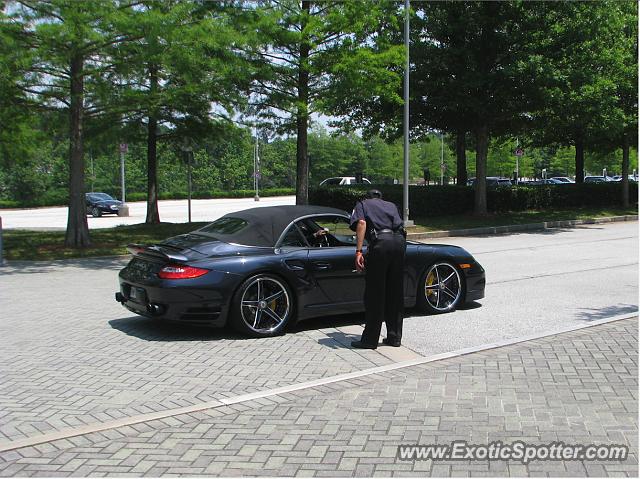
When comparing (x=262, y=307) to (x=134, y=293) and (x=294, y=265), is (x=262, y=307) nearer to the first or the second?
(x=294, y=265)

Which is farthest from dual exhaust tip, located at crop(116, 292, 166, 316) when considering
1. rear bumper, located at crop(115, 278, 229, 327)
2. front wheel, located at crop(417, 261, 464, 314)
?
front wheel, located at crop(417, 261, 464, 314)

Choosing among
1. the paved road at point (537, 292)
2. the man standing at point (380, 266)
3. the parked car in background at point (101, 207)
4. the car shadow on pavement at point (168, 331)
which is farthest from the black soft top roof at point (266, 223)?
the parked car in background at point (101, 207)

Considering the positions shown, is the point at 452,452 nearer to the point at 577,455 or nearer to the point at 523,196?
the point at 577,455

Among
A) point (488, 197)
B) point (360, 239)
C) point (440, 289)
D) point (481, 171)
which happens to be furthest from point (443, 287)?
point (488, 197)

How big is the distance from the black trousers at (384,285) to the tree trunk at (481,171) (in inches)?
765

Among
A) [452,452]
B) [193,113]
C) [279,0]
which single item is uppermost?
[279,0]

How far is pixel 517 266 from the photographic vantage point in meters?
12.9

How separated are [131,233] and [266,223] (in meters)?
14.3

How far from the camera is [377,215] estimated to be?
654cm

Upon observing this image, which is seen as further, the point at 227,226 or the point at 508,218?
the point at 508,218

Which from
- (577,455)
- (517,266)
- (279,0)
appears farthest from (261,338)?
(279,0)

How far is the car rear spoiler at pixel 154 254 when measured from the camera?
6883 millimetres

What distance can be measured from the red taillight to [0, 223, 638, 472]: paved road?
0.71 metres

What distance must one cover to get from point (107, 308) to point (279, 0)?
1279cm
